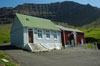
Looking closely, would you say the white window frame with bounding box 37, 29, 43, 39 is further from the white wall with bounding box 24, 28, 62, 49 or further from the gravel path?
the gravel path

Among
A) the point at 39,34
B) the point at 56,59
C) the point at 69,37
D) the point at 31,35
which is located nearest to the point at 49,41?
the point at 39,34

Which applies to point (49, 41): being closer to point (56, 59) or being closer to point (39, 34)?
point (39, 34)

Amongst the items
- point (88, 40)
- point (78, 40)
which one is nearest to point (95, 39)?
point (88, 40)

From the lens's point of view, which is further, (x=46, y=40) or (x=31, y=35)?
(x=46, y=40)

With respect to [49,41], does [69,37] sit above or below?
above

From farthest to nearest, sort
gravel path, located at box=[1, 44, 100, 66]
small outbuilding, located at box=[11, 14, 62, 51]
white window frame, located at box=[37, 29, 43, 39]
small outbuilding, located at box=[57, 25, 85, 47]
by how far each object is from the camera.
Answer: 1. small outbuilding, located at box=[57, 25, 85, 47]
2. white window frame, located at box=[37, 29, 43, 39]
3. small outbuilding, located at box=[11, 14, 62, 51]
4. gravel path, located at box=[1, 44, 100, 66]

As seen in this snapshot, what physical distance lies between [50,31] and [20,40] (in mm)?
8272

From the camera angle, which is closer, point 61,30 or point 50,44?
point 50,44

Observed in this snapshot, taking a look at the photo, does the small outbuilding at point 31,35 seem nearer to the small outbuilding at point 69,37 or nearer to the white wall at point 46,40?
the white wall at point 46,40

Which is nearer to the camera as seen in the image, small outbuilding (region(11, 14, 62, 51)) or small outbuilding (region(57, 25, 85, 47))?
small outbuilding (region(11, 14, 62, 51))

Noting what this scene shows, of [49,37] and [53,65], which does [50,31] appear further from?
[53,65]

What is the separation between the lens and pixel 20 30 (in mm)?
27953

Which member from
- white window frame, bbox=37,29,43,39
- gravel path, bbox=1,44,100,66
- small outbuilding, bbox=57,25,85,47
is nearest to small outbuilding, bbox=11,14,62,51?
white window frame, bbox=37,29,43,39

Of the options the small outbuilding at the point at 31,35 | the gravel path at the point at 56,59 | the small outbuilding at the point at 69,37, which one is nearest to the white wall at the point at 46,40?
the small outbuilding at the point at 31,35
